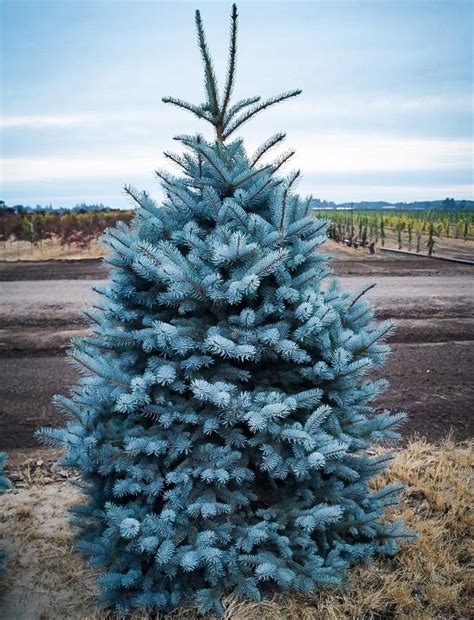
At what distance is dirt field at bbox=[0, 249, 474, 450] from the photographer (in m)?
5.96

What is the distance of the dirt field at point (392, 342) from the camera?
5961mm

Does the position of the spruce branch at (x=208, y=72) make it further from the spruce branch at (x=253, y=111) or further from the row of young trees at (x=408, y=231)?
the row of young trees at (x=408, y=231)

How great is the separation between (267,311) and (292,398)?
44 centimetres

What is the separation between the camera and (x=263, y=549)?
2793 mm

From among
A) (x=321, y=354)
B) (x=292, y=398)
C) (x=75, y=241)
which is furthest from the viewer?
(x=75, y=241)

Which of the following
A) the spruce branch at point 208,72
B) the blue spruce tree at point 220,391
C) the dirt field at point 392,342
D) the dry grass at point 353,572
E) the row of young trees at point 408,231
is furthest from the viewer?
the row of young trees at point 408,231

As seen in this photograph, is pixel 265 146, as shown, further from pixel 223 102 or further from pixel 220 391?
pixel 220 391

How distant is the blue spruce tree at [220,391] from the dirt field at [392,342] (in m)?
2.72

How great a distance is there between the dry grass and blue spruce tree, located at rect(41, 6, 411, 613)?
0.44 ft

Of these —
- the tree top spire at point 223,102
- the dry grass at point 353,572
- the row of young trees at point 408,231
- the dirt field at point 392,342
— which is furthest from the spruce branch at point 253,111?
the row of young trees at point 408,231

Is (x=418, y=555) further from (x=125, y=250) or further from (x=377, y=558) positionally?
(x=125, y=250)

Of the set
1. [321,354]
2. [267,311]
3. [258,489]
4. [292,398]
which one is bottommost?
[258,489]

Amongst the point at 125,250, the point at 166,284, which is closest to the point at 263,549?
the point at 166,284

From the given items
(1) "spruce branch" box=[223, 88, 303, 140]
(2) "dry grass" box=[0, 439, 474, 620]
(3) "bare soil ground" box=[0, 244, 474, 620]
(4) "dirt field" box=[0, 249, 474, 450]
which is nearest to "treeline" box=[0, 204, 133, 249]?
(4) "dirt field" box=[0, 249, 474, 450]
